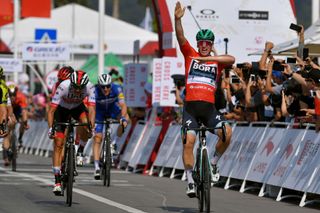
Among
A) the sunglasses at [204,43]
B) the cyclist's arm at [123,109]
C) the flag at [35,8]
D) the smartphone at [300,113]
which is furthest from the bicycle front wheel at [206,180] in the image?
the flag at [35,8]

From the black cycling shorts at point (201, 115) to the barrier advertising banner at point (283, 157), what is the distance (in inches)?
123

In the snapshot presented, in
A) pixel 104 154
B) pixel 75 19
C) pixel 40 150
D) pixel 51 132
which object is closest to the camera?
pixel 51 132

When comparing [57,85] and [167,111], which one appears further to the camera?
[167,111]

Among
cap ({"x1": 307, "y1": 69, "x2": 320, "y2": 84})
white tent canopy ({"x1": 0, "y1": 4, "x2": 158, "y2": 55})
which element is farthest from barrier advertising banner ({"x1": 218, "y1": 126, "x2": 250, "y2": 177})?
white tent canopy ({"x1": 0, "y1": 4, "x2": 158, "y2": 55})

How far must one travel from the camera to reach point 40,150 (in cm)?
3884

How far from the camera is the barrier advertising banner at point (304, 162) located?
1738cm

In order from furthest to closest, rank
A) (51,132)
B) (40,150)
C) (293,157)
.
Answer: (40,150), (293,157), (51,132)

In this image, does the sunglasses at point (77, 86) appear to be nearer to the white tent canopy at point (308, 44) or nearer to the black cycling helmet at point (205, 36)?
the black cycling helmet at point (205, 36)

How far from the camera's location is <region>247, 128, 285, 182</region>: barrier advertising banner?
19219mm

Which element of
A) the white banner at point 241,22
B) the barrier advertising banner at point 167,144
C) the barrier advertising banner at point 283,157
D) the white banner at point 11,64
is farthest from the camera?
the white banner at point 11,64

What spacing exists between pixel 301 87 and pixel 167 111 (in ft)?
27.5

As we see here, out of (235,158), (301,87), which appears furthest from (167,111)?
(301,87)

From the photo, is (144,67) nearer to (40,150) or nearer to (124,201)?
(40,150)

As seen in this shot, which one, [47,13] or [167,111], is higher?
[47,13]
